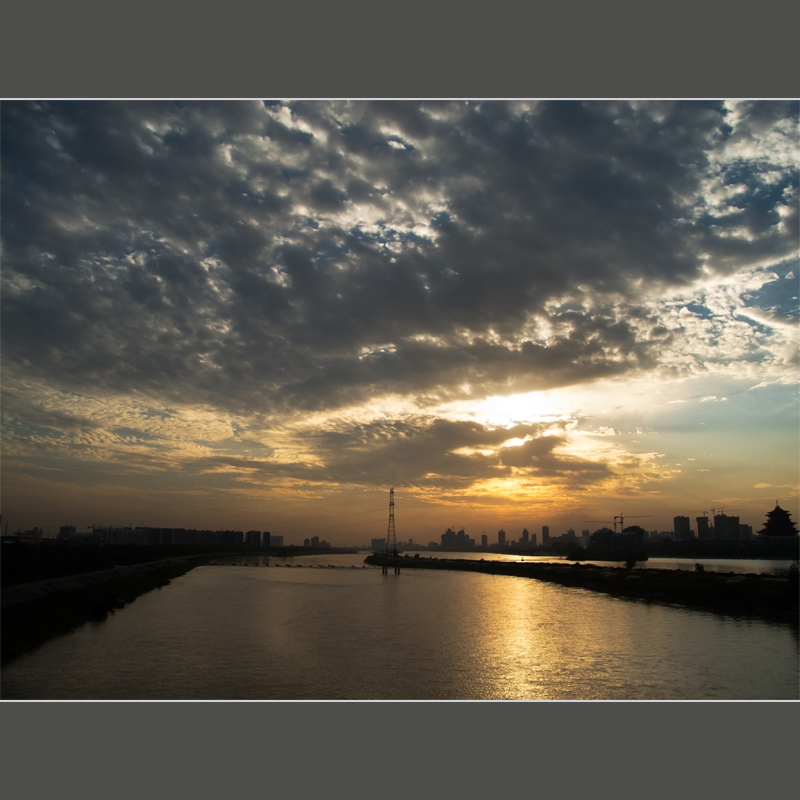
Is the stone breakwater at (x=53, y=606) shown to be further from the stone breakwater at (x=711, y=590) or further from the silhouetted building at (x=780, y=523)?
the silhouetted building at (x=780, y=523)

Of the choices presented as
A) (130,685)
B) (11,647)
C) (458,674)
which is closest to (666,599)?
(458,674)

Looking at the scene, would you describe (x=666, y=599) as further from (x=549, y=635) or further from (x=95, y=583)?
(x=95, y=583)

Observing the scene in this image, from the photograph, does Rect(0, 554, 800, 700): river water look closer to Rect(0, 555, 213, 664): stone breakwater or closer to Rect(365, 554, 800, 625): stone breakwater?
Rect(0, 555, 213, 664): stone breakwater

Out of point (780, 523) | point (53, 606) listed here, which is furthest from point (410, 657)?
point (780, 523)

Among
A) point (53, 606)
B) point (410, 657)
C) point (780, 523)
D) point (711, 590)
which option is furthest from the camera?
point (780, 523)

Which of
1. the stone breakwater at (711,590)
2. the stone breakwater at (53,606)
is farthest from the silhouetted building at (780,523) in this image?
the stone breakwater at (53,606)

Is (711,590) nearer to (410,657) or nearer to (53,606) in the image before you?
(410,657)

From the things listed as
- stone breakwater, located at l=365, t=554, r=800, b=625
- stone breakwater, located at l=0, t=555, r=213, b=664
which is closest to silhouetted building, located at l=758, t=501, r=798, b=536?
stone breakwater, located at l=365, t=554, r=800, b=625
